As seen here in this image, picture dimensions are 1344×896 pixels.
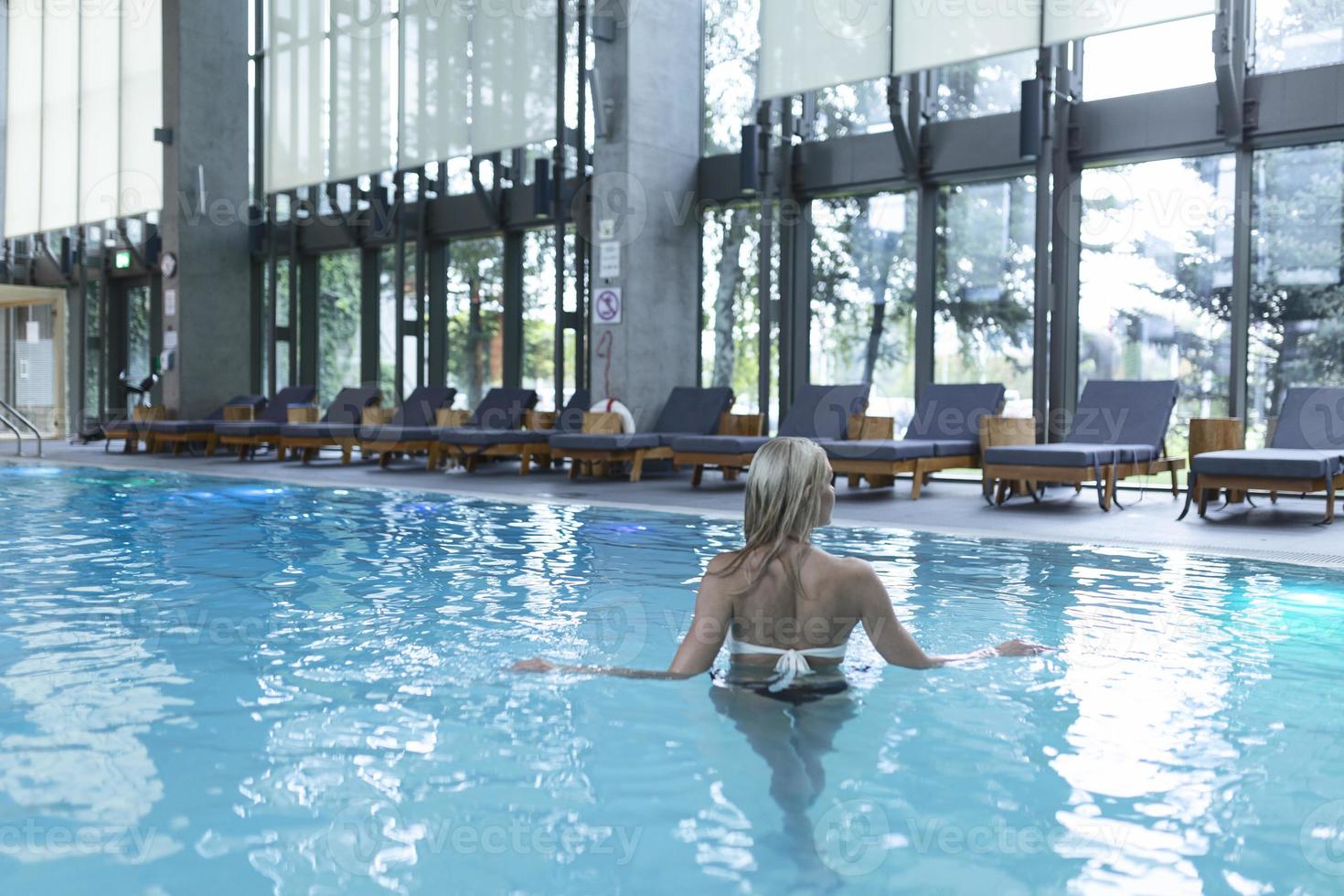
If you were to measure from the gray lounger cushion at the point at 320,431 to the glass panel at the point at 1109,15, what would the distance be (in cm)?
826

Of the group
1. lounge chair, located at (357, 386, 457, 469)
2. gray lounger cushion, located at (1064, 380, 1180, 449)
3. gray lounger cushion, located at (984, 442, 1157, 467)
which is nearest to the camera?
gray lounger cushion, located at (984, 442, 1157, 467)

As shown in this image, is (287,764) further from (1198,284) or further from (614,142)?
(614,142)

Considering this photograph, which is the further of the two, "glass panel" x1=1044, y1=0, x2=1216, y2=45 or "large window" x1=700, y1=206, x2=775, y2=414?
"large window" x1=700, y1=206, x2=775, y2=414

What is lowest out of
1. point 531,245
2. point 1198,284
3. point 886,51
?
point 1198,284

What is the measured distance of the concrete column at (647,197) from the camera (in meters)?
12.2

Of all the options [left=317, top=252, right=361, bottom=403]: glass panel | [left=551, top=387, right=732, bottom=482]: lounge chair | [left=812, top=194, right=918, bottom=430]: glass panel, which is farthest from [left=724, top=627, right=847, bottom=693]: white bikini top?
[left=317, top=252, right=361, bottom=403]: glass panel

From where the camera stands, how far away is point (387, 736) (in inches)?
121

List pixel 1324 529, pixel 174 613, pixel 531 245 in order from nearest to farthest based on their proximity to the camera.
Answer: pixel 174 613
pixel 1324 529
pixel 531 245

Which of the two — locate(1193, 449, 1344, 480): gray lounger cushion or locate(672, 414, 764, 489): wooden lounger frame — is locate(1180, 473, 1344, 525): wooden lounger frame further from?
locate(672, 414, 764, 489): wooden lounger frame

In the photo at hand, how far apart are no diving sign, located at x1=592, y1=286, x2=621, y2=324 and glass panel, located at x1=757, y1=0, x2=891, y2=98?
8.32 feet

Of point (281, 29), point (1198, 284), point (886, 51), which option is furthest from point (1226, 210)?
point (281, 29)

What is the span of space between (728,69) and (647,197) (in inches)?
76.9

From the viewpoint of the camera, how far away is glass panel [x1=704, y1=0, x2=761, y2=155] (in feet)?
42.5

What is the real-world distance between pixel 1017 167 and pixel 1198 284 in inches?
75.0
